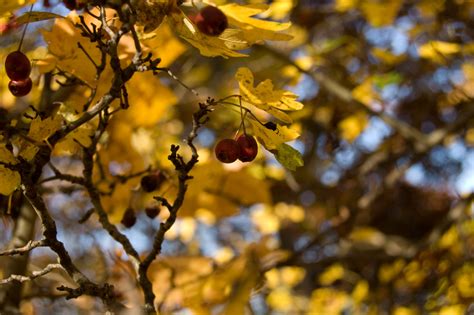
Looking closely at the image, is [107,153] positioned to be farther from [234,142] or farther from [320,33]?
[320,33]

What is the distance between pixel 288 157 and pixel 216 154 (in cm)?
13

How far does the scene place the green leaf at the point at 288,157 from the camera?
1.00 metres

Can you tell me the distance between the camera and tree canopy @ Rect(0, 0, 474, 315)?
3.29 feet

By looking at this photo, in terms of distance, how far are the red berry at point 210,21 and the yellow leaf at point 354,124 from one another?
1823 mm

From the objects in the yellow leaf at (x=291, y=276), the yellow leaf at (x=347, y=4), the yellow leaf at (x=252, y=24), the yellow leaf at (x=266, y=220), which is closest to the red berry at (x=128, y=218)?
the yellow leaf at (x=252, y=24)

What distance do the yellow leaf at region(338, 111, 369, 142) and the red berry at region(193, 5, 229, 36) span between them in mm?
1823

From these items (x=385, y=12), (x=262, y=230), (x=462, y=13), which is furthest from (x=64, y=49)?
(x=262, y=230)

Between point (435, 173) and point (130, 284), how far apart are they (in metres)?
3.26

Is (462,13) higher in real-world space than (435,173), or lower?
lower

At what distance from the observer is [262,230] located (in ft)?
11.4

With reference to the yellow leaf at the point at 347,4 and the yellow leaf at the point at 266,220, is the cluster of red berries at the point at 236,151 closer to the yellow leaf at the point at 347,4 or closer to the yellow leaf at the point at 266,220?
the yellow leaf at the point at 347,4

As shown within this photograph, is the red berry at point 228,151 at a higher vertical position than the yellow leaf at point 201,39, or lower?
lower

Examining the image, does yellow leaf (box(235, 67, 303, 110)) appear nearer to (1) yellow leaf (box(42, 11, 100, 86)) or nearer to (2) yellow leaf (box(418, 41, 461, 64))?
(1) yellow leaf (box(42, 11, 100, 86))

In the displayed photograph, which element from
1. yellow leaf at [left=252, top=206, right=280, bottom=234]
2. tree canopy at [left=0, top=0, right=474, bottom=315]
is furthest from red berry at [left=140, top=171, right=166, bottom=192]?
yellow leaf at [left=252, top=206, right=280, bottom=234]
